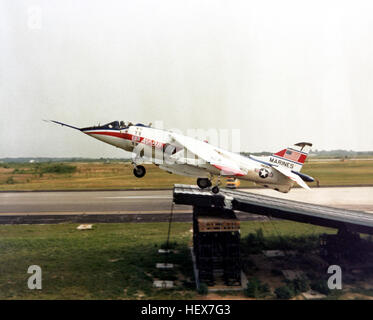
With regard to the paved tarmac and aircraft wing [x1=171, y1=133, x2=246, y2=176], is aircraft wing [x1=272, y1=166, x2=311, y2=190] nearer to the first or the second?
aircraft wing [x1=171, y1=133, x2=246, y2=176]

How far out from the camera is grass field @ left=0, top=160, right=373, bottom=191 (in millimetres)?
36375

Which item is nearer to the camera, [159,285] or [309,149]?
[159,285]

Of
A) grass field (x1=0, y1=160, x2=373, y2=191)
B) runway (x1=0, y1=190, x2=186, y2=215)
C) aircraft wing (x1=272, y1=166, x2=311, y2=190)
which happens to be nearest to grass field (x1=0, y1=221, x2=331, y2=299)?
runway (x1=0, y1=190, x2=186, y2=215)

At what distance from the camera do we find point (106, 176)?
1705 inches

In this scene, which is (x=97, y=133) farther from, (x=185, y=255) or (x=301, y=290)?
(x=301, y=290)

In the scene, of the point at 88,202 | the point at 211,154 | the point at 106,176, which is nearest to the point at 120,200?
the point at 88,202

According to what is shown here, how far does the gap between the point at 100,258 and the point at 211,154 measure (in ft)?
29.9

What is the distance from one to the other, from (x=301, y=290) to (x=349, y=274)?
3.62 m

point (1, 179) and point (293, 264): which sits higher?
point (1, 179)

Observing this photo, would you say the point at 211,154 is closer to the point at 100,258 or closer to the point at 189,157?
the point at 189,157
